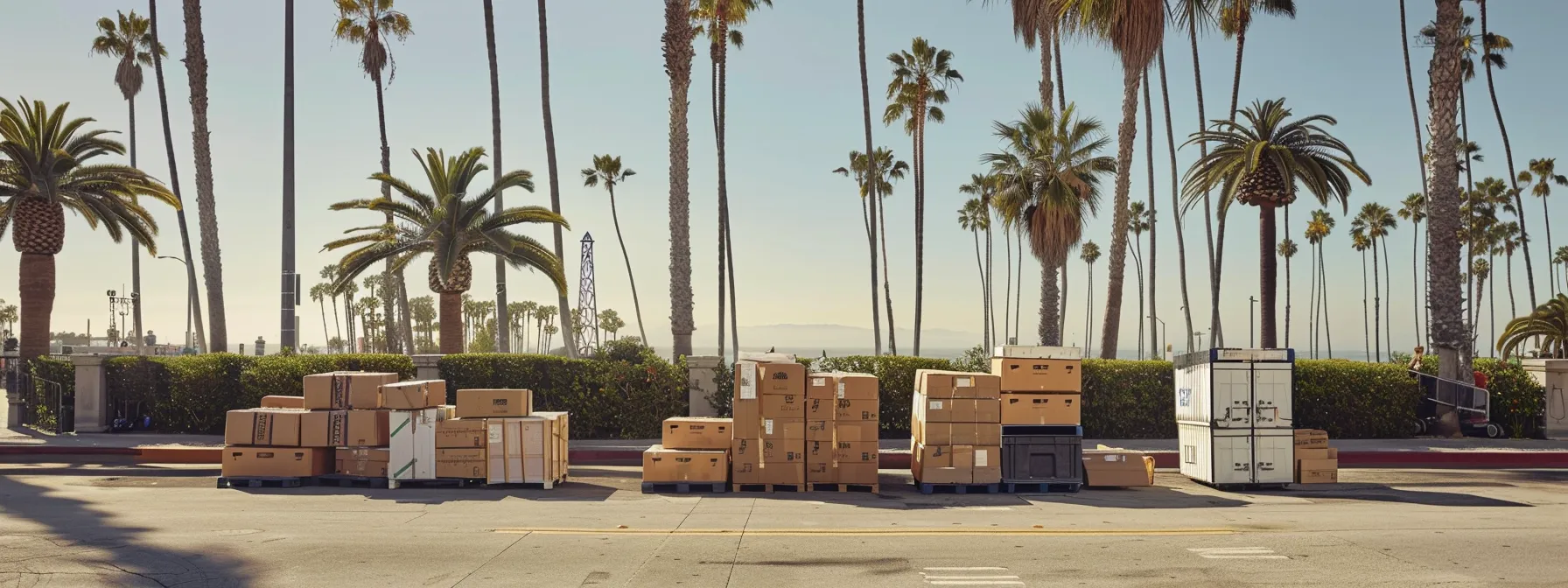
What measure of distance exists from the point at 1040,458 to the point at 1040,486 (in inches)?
15.1

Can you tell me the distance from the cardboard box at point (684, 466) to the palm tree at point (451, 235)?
11886 mm

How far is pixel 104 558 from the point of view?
9.31m

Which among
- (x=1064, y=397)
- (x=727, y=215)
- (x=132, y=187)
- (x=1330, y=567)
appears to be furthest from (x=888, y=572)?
(x=727, y=215)

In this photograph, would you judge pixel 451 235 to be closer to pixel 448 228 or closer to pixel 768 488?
pixel 448 228

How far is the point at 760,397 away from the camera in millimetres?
14273

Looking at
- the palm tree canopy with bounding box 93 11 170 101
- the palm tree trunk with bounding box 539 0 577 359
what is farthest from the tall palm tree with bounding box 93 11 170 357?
the palm tree trunk with bounding box 539 0 577 359

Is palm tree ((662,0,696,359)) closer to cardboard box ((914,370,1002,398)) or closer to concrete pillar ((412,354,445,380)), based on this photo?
concrete pillar ((412,354,445,380))

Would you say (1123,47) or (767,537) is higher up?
(1123,47)

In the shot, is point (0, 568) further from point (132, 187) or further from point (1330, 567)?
→ point (132, 187)

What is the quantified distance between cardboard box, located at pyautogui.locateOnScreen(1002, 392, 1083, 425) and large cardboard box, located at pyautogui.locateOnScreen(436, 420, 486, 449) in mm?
7007

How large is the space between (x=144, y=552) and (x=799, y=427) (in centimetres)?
750

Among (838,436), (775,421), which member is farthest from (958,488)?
(775,421)

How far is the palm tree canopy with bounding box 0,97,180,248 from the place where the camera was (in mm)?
23500

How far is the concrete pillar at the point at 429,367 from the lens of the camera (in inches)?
814
